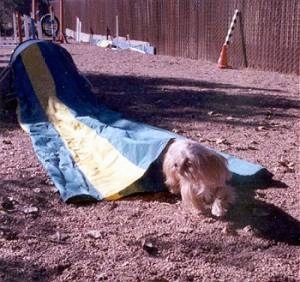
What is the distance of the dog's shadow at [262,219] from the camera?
408 cm

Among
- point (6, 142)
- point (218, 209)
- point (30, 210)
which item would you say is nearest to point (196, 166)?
point (218, 209)

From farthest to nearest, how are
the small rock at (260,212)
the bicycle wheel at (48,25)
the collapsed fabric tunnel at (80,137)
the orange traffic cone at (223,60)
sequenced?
the bicycle wheel at (48,25) → the orange traffic cone at (223,60) → the collapsed fabric tunnel at (80,137) → the small rock at (260,212)

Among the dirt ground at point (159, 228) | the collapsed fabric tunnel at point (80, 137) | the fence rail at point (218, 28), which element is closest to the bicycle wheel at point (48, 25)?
the fence rail at point (218, 28)

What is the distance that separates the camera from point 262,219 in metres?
4.36

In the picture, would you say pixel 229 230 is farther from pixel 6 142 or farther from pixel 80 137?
pixel 6 142

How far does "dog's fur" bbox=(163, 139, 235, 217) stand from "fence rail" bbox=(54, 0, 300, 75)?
810 cm

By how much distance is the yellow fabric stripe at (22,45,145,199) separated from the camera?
510cm

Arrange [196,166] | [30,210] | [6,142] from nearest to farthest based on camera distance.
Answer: [196,166] → [30,210] → [6,142]

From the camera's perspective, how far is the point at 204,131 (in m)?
7.35

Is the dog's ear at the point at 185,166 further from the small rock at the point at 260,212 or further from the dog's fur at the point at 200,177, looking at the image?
the small rock at the point at 260,212

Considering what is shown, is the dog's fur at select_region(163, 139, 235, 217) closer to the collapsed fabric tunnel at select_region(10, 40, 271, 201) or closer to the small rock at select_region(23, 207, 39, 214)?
the collapsed fabric tunnel at select_region(10, 40, 271, 201)

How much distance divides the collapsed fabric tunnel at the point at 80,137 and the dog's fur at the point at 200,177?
1.38ft

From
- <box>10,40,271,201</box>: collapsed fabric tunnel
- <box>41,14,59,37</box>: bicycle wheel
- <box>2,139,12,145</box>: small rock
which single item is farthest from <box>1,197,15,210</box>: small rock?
<box>41,14,59,37</box>: bicycle wheel

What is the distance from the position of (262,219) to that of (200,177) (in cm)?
52
